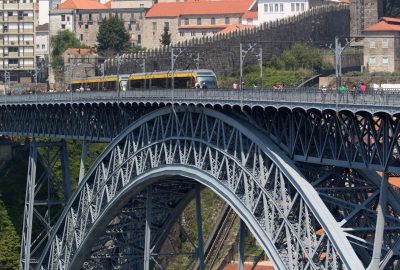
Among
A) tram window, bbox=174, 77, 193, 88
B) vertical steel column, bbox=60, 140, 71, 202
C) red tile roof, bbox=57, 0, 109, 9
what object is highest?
red tile roof, bbox=57, 0, 109, 9

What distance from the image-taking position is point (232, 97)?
6994 cm

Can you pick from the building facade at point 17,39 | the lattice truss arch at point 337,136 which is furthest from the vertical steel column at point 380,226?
the building facade at point 17,39

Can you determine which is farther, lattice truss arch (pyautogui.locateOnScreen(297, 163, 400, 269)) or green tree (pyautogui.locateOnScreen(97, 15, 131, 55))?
green tree (pyautogui.locateOnScreen(97, 15, 131, 55))

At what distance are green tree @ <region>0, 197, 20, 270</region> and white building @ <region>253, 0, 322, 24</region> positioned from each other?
195 ft

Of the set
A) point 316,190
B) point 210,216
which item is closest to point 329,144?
point 316,190

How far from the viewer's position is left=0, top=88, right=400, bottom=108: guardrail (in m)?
57.9

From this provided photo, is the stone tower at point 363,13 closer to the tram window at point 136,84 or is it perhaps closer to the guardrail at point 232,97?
the guardrail at point 232,97

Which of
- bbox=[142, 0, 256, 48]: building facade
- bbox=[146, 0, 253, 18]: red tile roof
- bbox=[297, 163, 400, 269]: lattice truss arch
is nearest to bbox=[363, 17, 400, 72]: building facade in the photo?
bbox=[142, 0, 256, 48]: building facade

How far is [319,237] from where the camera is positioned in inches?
2507

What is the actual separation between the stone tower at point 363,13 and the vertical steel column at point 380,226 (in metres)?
92.7

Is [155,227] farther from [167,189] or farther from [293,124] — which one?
[293,124]

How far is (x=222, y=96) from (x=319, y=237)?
423 inches

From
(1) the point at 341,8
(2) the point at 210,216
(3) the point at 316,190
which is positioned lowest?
(2) the point at 210,216

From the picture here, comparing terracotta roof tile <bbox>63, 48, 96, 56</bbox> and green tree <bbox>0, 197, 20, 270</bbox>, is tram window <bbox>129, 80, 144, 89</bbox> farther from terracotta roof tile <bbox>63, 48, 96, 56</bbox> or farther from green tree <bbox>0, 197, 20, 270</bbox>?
terracotta roof tile <bbox>63, 48, 96, 56</bbox>
